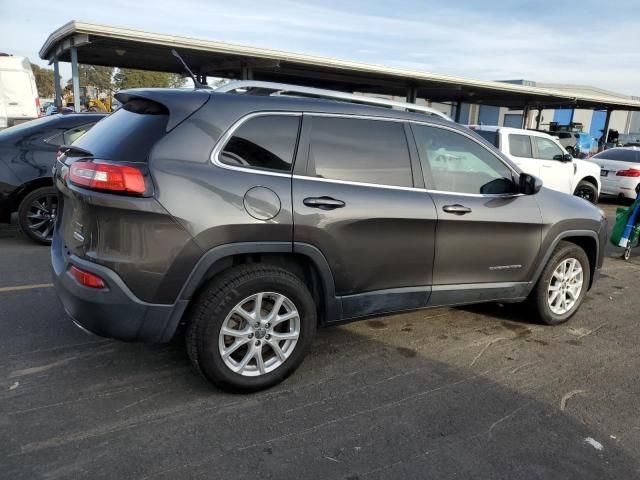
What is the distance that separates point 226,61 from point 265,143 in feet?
46.6

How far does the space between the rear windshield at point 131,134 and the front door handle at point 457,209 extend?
1993mm

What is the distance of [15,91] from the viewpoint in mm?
17000

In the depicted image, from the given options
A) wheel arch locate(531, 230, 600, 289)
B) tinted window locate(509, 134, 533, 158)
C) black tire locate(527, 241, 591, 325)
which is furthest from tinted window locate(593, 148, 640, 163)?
black tire locate(527, 241, 591, 325)

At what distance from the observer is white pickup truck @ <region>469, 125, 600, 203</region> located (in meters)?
10.2

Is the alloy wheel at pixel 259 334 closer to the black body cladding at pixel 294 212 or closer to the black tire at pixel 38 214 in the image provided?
the black body cladding at pixel 294 212

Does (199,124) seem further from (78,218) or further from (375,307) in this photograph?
(375,307)

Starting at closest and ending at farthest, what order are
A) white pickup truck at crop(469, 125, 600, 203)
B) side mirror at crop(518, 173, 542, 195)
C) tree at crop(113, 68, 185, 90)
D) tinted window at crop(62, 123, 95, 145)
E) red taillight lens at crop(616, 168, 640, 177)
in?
side mirror at crop(518, 173, 542, 195)
tinted window at crop(62, 123, 95, 145)
white pickup truck at crop(469, 125, 600, 203)
red taillight lens at crop(616, 168, 640, 177)
tree at crop(113, 68, 185, 90)

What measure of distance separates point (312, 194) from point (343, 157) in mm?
375

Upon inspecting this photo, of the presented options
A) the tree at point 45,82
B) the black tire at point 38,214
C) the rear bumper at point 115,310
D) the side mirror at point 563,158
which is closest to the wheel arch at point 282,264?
the rear bumper at point 115,310

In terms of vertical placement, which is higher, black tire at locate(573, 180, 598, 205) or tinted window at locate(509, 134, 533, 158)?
tinted window at locate(509, 134, 533, 158)

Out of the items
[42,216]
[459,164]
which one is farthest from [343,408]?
[42,216]

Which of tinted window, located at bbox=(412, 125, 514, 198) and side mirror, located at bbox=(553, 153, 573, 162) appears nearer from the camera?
tinted window, located at bbox=(412, 125, 514, 198)

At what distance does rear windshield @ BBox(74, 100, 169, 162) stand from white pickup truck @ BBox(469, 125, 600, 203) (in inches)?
309

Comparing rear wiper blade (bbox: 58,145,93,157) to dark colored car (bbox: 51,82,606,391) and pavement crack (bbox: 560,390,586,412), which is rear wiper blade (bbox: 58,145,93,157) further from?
pavement crack (bbox: 560,390,586,412)
